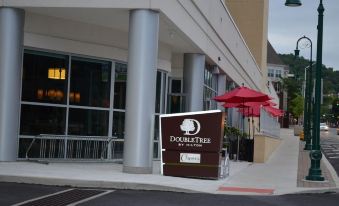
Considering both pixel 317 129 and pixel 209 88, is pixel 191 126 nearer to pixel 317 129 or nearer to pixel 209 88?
pixel 317 129

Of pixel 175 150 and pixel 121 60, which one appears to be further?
pixel 121 60

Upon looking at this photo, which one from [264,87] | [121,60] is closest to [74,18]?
[121,60]

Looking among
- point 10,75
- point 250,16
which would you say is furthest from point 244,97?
point 250,16

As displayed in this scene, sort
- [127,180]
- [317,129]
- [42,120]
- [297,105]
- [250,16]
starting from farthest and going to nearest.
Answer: [297,105], [250,16], [42,120], [317,129], [127,180]

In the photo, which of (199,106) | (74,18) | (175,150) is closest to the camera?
(175,150)

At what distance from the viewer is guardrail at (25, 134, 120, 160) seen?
1866 cm

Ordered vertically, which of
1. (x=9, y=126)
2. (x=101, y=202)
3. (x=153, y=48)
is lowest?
(x=101, y=202)

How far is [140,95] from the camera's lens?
1588 cm

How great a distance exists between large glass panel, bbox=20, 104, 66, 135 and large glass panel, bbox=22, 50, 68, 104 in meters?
0.26

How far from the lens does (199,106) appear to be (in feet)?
79.5

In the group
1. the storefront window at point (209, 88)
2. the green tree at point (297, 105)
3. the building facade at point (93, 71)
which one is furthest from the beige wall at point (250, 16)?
the green tree at point (297, 105)

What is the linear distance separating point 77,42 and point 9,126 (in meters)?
3.75

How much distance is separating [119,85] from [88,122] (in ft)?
5.47

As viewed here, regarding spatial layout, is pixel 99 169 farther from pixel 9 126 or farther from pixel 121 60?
pixel 121 60
